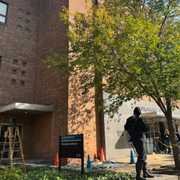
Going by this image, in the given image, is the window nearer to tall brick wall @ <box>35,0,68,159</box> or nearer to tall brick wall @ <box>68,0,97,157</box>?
tall brick wall @ <box>35,0,68,159</box>

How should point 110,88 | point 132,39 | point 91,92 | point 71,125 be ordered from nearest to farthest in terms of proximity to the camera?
point 132,39
point 110,88
point 71,125
point 91,92

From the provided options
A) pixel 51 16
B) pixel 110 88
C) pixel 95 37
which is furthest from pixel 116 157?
pixel 51 16

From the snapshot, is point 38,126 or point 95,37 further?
point 38,126

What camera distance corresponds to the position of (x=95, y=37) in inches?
395

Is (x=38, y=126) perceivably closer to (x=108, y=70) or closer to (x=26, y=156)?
(x=26, y=156)

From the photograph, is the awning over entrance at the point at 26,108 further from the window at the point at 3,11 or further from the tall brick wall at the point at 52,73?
the window at the point at 3,11

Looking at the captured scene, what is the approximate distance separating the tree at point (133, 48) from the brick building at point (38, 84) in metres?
3.84

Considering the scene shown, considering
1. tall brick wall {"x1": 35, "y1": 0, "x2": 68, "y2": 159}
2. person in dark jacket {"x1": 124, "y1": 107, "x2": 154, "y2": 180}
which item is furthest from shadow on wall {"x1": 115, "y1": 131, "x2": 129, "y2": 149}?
person in dark jacket {"x1": 124, "y1": 107, "x2": 154, "y2": 180}

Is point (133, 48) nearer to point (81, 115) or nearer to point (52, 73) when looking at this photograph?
point (81, 115)

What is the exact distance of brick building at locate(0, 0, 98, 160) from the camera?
15023 millimetres

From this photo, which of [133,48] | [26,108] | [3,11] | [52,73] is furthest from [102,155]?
[3,11]

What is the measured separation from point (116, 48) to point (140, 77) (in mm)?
1476

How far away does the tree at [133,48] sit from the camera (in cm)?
905

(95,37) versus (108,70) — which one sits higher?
(95,37)
